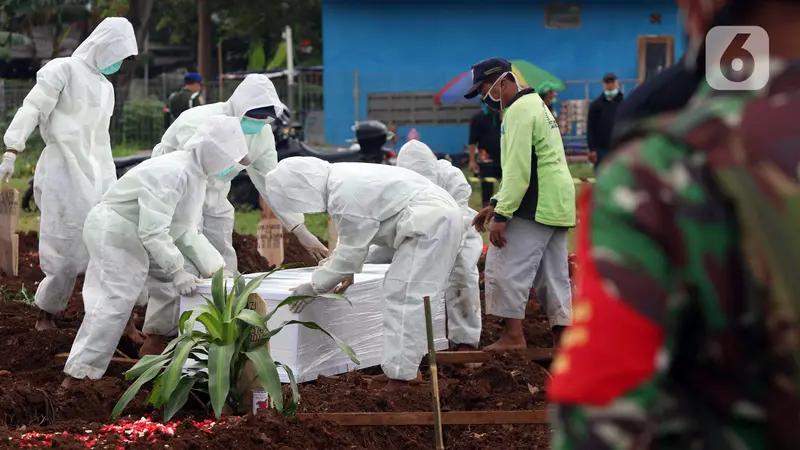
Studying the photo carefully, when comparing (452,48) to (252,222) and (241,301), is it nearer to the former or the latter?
(252,222)

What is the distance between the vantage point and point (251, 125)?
A: 9086 millimetres

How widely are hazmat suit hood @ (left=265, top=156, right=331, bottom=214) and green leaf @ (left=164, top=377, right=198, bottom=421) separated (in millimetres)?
1247

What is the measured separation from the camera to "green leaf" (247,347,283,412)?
19.1 ft

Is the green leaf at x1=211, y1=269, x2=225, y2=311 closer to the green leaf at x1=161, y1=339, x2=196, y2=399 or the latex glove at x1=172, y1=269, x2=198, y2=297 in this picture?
the green leaf at x1=161, y1=339, x2=196, y2=399

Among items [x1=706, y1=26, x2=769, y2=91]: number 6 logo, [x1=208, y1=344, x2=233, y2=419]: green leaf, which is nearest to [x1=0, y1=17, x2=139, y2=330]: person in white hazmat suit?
[x1=208, y1=344, x2=233, y2=419]: green leaf

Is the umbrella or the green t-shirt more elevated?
the green t-shirt

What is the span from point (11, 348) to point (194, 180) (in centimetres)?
198

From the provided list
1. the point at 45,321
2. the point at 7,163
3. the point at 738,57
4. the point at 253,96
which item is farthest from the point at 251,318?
the point at 738,57

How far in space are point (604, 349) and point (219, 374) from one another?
4.37 metres

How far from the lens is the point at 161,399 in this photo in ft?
20.2

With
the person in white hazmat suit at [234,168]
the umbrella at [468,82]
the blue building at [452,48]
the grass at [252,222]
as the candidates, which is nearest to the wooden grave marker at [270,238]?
the person in white hazmat suit at [234,168]

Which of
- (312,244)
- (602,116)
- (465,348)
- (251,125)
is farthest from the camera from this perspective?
(602,116)

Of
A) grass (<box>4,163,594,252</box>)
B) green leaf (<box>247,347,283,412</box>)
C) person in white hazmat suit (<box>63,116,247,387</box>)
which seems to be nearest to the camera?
green leaf (<box>247,347,283,412</box>)

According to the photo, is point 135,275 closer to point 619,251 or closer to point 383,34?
point 619,251
